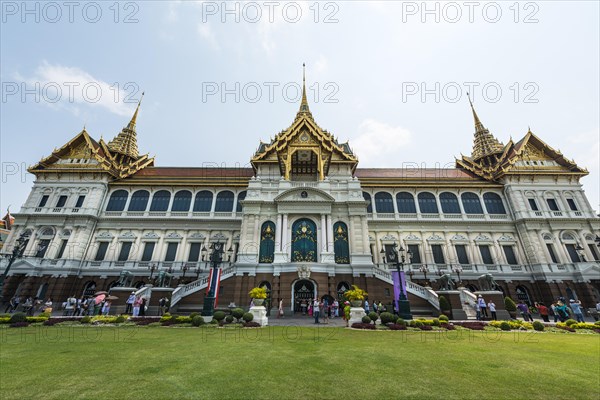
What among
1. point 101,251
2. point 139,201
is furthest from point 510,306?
point 101,251

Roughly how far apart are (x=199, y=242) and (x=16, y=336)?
719 inches

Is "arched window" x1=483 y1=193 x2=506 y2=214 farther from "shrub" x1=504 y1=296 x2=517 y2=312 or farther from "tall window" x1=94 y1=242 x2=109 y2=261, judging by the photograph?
"tall window" x1=94 y1=242 x2=109 y2=261

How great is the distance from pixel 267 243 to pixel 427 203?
1904 centimetres

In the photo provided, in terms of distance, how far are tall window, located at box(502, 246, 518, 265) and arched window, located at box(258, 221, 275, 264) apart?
23940 millimetres

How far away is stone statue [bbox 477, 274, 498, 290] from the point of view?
72.2ft

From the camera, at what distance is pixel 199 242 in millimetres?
28281

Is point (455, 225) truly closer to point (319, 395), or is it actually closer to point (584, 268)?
point (584, 268)

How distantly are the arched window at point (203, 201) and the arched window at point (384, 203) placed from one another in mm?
19128

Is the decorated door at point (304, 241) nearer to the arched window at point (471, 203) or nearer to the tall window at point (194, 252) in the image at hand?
the tall window at point (194, 252)

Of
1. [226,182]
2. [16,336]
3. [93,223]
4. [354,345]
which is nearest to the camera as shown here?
[354,345]

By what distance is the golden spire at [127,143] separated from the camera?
39.2m

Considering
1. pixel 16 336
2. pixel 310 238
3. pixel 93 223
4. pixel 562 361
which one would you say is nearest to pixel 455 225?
pixel 310 238

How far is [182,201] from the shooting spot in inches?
1214

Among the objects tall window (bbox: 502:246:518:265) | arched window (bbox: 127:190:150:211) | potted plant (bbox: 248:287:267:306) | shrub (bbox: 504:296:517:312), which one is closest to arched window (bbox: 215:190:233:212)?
arched window (bbox: 127:190:150:211)
